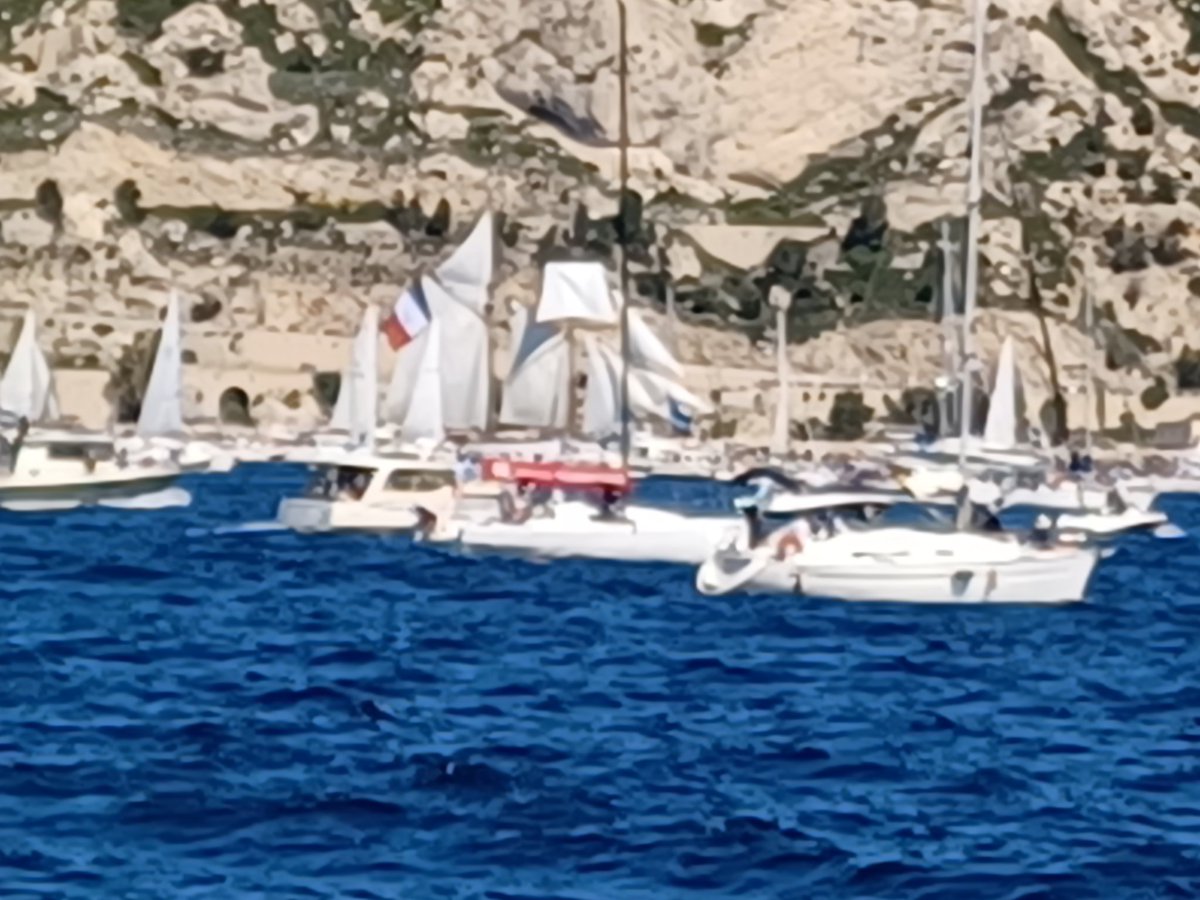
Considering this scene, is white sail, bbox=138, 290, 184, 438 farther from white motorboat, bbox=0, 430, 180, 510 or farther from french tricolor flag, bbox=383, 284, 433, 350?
french tricolor flag, bbox=383, 284, 433, 350

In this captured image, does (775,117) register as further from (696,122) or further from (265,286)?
(265,286)

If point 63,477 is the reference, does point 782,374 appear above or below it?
above

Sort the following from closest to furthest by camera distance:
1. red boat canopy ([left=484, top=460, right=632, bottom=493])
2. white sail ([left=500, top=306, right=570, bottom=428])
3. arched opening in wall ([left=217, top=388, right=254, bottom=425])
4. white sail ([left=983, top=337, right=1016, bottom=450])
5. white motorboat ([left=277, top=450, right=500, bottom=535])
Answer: red boat canopy ([left=484, top=460, right=632, bottom=493]), white motorboat ([left=277, top=450, right=500, bottom=535]), white sail ([left=500, top=306, right=570, bottom=428]), white sail ([left=983, top=337, right=1016, bottom=450]), arched opening in wall ([left=217, top=388, right=254, bottom=425])

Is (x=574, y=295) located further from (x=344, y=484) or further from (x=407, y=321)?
(x=344, y=484)

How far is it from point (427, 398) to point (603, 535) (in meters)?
14.5

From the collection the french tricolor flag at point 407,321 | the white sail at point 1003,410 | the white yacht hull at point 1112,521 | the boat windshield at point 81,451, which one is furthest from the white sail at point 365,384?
the white sail at point 1003,410

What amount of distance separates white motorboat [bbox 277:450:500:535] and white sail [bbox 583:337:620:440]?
1362 cm

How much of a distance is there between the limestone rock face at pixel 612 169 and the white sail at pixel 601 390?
2633 centimetres

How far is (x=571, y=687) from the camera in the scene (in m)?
31.1

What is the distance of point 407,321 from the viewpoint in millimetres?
63125

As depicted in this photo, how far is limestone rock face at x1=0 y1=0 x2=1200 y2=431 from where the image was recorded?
10294cm

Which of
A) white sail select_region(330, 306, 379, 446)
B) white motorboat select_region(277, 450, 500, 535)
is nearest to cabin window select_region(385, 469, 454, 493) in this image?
white motorboat select_region(277, 450, 500, 535)

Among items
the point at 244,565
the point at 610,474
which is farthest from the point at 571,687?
the point at 610,474

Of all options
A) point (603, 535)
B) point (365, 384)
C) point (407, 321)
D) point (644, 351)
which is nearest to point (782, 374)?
point (365, 384)
